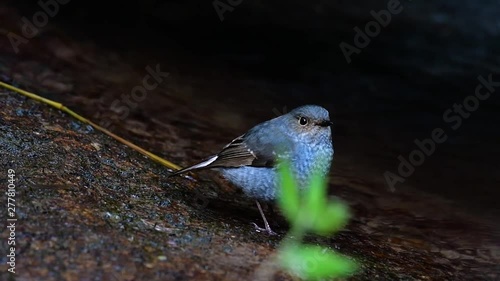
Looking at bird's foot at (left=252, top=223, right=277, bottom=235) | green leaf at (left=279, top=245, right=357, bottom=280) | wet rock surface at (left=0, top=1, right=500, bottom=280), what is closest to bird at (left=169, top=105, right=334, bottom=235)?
bird's foot at (left=252, top=223, right=277, bottom=235)

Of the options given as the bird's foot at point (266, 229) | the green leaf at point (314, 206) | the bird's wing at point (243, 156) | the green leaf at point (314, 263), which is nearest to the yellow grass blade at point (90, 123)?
the bird's wing at point (243, 156)

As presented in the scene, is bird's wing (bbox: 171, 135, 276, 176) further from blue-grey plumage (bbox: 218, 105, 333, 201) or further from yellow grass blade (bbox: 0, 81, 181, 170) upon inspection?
yellow grass blade (bbox: 0, 81, 181, 170)

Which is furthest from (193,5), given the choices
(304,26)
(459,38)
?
(459,38)

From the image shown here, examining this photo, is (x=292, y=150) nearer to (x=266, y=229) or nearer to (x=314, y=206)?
(x=266, y=229)

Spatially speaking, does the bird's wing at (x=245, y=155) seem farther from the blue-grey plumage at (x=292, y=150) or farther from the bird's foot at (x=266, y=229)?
the bird's foot at (x=266, y=229)

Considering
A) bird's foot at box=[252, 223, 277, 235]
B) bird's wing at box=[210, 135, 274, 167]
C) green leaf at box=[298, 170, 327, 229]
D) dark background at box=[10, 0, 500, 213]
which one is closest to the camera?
green leaf at box=[298, 170, 327, 229]

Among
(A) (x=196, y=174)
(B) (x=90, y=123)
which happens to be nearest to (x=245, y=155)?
(A) (x=196, y=174)

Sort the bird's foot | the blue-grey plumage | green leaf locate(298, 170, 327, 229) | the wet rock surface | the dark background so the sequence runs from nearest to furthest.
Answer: green leaf locate(298, 170, 327, 229) → the wet rock surface → the bird's foot → the blue-grey plumage → the dark background
